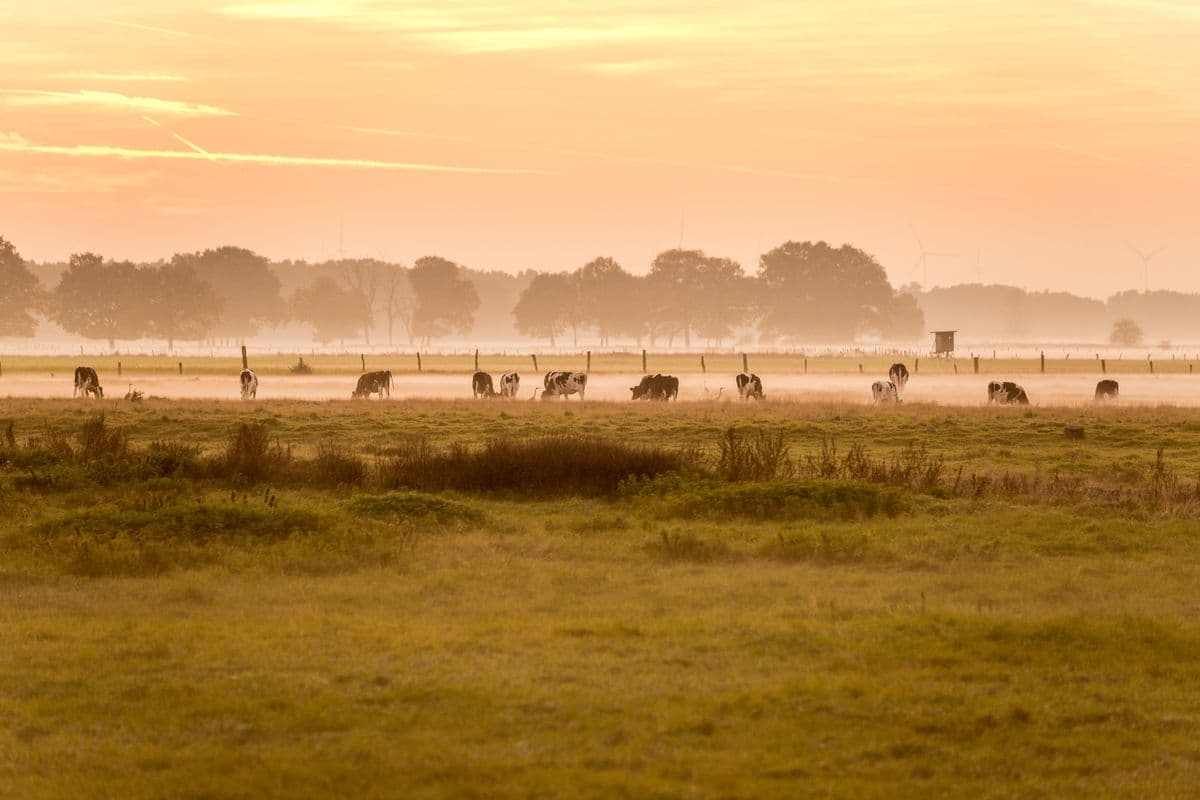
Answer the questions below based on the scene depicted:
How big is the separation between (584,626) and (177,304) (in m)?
184

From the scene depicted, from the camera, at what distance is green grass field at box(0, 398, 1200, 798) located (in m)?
9.72

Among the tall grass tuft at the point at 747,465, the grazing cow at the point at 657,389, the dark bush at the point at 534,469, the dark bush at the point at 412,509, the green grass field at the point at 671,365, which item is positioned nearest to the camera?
the dark bush at the point at 412,509

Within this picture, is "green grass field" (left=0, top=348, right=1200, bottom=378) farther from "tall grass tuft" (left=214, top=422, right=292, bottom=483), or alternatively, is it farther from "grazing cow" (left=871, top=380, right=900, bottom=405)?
"tall grass tuft" (left=214, top=422, right=292, bottom=483)

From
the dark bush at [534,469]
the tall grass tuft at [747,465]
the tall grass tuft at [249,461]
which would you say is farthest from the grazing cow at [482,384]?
the tall grass tuft at [747,465]

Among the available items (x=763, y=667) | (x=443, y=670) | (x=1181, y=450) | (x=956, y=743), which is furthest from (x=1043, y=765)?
(x=1181, y=450)

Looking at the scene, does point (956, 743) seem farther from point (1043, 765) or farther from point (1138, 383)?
point (1138, 383)

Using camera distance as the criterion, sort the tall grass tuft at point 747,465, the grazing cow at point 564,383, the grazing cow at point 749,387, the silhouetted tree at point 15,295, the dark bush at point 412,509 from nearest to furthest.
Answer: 1. the dark bush at point 412,509
2. the tall grass tuft at point 747,465
3. the grazing cow at point 749,387
4. the grazing cow at point 564,383
5. the silhouetted tree at point 15,295

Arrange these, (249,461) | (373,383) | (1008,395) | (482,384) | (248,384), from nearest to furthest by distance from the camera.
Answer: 1. (249,461)
2. (1008,395)
3. (248,384)
4. (373,383)
5. (482,384)

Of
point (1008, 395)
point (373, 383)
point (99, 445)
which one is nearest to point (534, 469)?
point (99, 445)

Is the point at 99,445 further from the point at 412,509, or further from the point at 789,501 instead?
the point at 789,501

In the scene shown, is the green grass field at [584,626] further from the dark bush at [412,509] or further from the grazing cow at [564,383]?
the grazing cow at [564,383]

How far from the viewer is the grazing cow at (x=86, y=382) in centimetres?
6159

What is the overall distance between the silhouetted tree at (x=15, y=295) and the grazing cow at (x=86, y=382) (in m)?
133

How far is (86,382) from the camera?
64.4 metres
